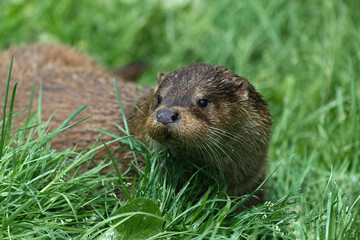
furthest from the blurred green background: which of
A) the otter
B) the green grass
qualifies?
the otter

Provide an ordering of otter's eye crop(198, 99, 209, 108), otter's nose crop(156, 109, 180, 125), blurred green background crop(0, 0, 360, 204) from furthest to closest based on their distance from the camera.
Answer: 1. blurred green background crop(0, 0, 360, 204)
2. otter's eye crop(198, 99, 209, 108)
3. otter's nose crop(156, 109, 180, 125)

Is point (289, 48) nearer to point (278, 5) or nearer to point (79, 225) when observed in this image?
point (278, 5)

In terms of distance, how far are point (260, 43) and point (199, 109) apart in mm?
3243

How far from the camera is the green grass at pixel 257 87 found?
2955 mm

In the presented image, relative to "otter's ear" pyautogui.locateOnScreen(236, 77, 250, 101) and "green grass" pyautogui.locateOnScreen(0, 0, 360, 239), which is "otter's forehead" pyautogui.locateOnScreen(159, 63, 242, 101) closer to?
"otter's ear" pyautogui.locateOnScreen(236, 77, 250, 101)

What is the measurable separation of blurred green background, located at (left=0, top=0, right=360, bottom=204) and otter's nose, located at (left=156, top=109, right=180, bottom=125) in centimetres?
189

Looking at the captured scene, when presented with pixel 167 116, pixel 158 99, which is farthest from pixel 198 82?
pixel 167 116

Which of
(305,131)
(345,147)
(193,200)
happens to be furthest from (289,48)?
(193,200)

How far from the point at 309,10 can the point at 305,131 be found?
186cm

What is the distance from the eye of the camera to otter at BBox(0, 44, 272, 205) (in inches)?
121

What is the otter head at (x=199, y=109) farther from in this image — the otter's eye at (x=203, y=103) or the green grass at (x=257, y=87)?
the green grass at (x=257, y=87)

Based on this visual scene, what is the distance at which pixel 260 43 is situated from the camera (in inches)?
244

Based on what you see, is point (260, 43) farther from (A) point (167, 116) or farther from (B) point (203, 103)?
(A) point (167, 116)

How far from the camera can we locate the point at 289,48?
19.6 ft
